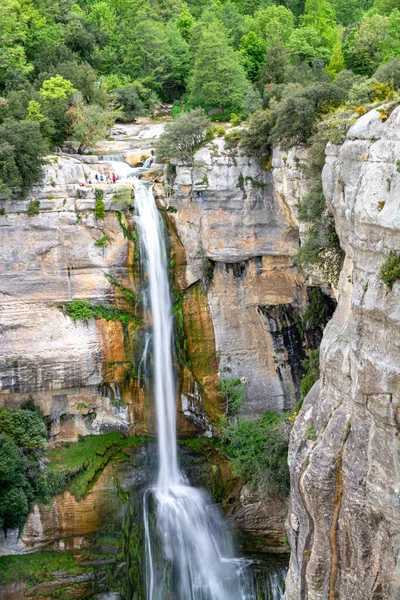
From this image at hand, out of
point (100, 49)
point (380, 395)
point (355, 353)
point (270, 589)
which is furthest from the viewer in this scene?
point (100, 49)

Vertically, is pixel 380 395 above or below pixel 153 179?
below

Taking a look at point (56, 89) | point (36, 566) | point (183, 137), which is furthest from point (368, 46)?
point (36, 566)

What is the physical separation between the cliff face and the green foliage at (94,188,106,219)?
9467 mm

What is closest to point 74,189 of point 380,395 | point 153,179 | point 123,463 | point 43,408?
point 153,179

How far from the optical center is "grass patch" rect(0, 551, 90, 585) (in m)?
21.5

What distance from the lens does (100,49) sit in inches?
1443

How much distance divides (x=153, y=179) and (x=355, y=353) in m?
13.3

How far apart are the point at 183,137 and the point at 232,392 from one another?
9595 millimetres

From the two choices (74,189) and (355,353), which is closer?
(355,353)

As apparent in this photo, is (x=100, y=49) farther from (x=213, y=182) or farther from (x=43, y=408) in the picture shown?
(x=43, y=408)

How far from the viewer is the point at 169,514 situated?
2259 centimetres

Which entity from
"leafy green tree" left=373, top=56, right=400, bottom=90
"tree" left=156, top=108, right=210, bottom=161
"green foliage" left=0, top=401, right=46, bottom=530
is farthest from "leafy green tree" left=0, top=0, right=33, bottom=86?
"leafy green tree" left=373, top=56, right=400, bottom=90

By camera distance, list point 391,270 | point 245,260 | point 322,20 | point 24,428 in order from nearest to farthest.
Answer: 1. point 391,270
2. point 24,428
3. point 245,260
4. point 322,20

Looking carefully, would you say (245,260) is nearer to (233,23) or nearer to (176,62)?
(176,62)
